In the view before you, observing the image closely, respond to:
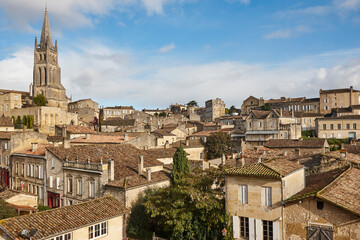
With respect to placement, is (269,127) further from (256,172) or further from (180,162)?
(256,172)

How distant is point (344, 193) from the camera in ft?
52.8

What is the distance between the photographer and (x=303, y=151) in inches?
1722

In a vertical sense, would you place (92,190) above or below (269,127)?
below

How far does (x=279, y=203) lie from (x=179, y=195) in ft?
23.6

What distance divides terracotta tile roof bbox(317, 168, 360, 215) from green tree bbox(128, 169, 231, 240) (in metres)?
6.09

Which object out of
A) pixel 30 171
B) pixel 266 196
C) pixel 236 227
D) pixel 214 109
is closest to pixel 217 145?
pixel 30 171

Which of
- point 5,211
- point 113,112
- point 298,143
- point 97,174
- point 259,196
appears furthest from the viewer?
point 113,112

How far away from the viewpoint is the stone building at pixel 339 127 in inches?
2391

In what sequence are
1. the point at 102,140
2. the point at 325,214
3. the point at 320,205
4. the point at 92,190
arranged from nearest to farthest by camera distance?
1. the point at 325,214
2. the point at 320,205
3. the point at 92,190
4. the point at 102,140

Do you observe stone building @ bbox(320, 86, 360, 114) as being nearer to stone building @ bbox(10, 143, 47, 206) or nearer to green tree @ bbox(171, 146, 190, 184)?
green tree @ bbox(171, 146, 190, 184)

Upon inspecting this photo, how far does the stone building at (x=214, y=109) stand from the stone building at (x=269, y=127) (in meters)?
43.4

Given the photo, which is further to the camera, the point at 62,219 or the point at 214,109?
the point at 214,109

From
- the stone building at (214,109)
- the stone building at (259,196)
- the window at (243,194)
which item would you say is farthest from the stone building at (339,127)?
the window at (243,194)

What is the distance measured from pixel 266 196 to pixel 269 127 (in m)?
42.5
